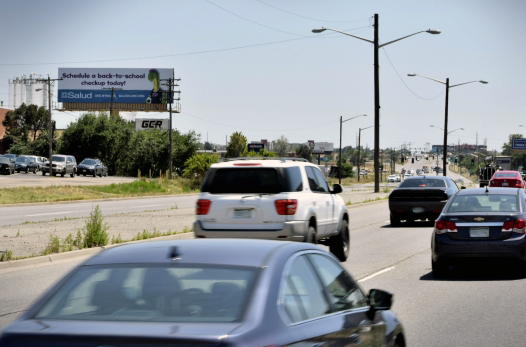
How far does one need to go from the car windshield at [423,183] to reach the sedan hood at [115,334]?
21.3 metres

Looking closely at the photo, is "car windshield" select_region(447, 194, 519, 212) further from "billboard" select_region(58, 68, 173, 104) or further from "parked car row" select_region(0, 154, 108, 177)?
"billboard" select_region(58, 68, 173, 104)

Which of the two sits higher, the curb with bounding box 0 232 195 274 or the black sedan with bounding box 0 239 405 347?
the black sedan with bounding box 0 239 405 347

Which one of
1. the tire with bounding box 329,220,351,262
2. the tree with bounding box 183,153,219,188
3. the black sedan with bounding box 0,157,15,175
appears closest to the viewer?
the tire with bounding box 329,220,351,262

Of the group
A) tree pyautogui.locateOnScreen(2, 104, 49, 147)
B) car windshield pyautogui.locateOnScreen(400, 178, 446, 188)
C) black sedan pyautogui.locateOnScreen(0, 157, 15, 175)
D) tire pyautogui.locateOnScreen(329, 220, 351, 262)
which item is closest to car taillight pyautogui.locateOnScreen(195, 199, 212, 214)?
tire pyautogui.locateOnScreen(329, 220, 351, 262)

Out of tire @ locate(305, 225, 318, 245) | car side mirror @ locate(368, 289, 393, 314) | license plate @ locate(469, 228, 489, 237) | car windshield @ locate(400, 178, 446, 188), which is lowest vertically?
tire @ locate(305, 225, 318, 245)

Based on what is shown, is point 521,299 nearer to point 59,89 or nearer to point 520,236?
point 520,236

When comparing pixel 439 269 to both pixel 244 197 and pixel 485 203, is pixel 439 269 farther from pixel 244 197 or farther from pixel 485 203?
pixel 244 197

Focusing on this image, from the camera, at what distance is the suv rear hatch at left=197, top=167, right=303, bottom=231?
532 inches

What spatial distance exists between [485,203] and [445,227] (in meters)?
1.22

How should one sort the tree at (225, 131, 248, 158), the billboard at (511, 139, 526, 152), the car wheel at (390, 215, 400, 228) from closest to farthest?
the car wheel at (390, 215, 400, 228) → the tree at (225, 131, 248, 158) → the billboard at (511, 139, 526, 152)

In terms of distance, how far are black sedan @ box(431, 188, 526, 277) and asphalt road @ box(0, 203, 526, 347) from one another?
1.37ft

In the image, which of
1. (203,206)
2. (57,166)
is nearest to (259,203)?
(203,206)

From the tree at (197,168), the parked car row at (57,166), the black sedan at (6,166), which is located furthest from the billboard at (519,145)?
the black sedan at (6,166)

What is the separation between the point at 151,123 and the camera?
348 ft
